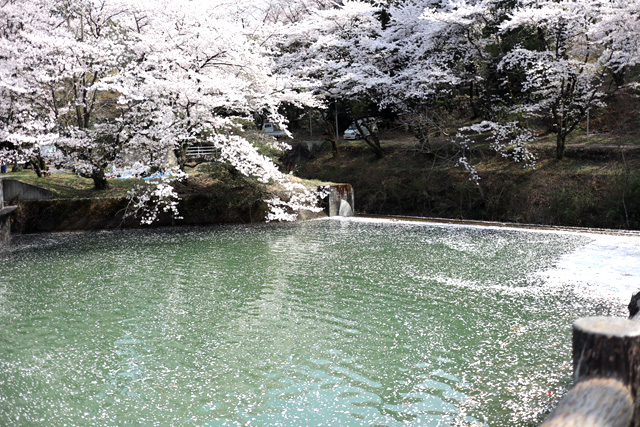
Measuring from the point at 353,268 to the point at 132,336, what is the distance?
166 inches

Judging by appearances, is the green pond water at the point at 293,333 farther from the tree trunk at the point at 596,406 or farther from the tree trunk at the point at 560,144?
the tree trunk at the point at 560,144

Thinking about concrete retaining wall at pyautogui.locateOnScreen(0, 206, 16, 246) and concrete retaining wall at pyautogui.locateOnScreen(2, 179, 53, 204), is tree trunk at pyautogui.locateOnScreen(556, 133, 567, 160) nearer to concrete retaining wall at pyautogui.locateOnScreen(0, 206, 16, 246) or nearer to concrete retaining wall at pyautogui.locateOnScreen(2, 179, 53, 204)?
concrete retaining wall at pyautogui.locateOnScreen(2, 179, 53, 204)

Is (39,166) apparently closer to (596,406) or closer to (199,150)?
(199,150)

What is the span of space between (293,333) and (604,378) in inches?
164

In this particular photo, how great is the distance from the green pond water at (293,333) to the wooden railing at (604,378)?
190 cm

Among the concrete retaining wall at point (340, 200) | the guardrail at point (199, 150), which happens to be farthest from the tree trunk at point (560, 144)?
the guardrail at point (199, 150)

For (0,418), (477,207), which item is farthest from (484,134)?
(0,418)

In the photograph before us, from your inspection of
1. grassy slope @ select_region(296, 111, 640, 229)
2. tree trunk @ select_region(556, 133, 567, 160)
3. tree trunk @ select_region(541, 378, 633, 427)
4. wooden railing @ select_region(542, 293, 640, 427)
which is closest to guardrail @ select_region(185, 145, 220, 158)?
grassy slope @ select_region(296, 111, 640, 229)

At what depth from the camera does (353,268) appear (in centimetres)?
939

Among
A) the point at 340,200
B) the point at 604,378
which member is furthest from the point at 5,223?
the point at 604,378

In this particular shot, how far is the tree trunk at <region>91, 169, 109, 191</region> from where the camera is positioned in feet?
49.1

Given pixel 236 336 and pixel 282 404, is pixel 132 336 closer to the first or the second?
pixel 236 336

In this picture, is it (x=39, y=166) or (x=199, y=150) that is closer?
(x=39, y=166)

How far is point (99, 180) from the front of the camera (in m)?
15.2
